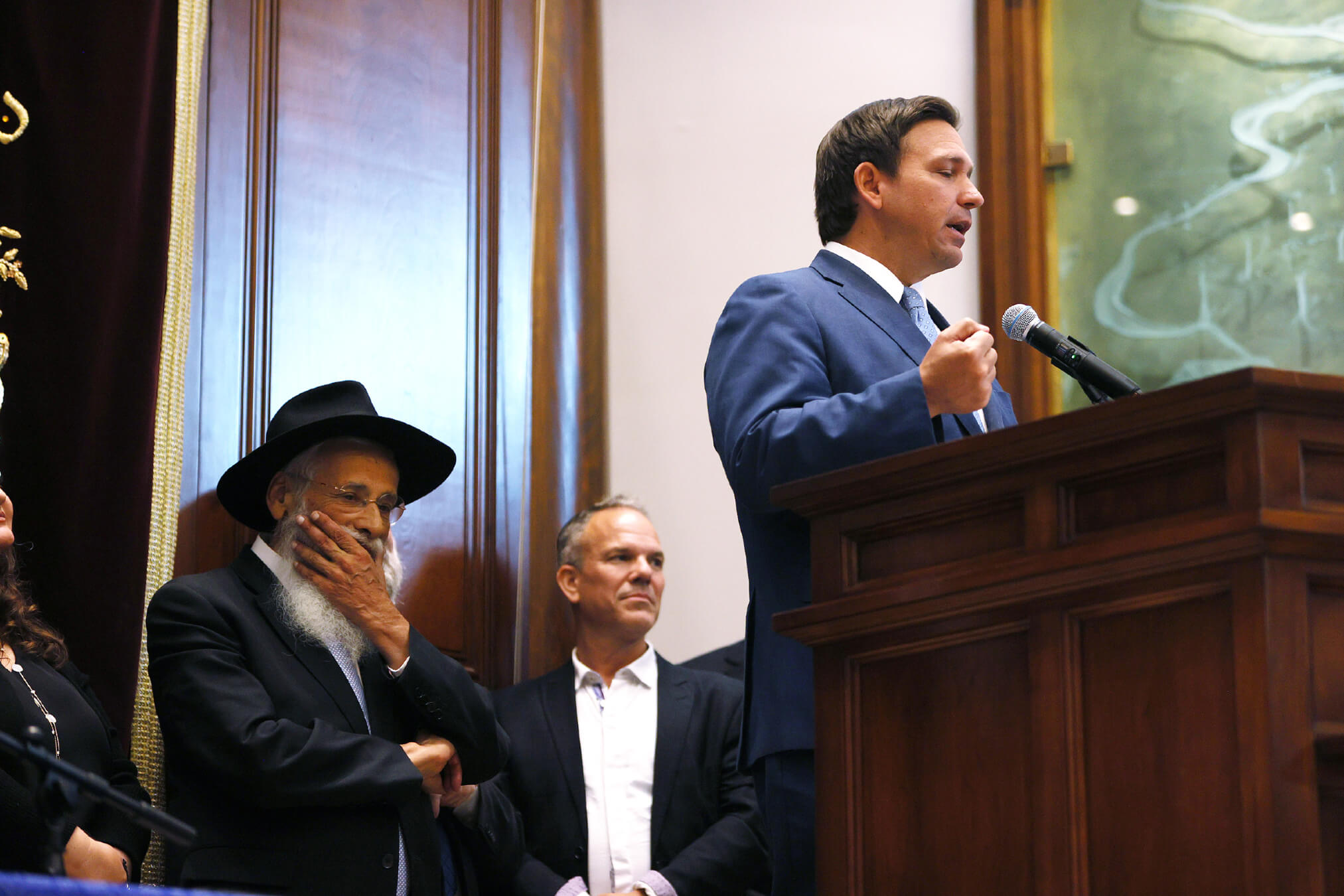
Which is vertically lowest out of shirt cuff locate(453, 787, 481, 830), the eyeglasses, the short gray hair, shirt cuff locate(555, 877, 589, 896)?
shirt cuff locate(555, 877, 589, 896)

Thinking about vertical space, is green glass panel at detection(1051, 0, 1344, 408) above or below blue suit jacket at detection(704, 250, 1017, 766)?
above

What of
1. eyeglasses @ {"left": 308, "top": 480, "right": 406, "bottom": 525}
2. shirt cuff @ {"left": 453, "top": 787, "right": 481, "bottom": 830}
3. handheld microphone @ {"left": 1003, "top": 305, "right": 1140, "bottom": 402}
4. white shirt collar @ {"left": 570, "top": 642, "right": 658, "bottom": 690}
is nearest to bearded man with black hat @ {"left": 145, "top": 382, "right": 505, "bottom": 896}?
eyeglasses @ {"left": 308, "top": 480, "right": 406, "bottom": 525}

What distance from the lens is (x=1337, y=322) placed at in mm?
4184

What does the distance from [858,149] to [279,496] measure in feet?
4.44

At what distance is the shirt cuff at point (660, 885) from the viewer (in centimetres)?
356

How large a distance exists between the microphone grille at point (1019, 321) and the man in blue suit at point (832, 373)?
128mm

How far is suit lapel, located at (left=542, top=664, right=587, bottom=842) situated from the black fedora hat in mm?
674

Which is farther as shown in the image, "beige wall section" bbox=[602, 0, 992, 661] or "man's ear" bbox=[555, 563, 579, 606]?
"beige wall section" bbox=[602, 0, 992, 661]

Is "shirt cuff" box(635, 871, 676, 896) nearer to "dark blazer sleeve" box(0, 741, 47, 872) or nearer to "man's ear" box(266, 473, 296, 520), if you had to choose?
"man's ear" box(266, 473, 296, 520)

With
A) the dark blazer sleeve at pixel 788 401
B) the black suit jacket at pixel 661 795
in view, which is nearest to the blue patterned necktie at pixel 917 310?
the dark blazer sleeve at pixel 788 401

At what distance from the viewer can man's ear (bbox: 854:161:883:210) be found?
2854 mm

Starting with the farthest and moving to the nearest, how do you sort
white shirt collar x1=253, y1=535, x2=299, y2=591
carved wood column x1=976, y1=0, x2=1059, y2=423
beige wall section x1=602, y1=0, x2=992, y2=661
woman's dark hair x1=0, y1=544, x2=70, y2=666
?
beige wall section x1=602, y1=0, x2=992, y2=661 → carved wood column x1=976, y1=0, x2=1059, y2=423 → white shirt collar x1=253, y1=535, x2=299, y2=591 → woman's dark hair x1=0, y1=544, x2=70, y2=666

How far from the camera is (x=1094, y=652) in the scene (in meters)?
1.92

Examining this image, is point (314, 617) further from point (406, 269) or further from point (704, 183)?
point (704, 183)
